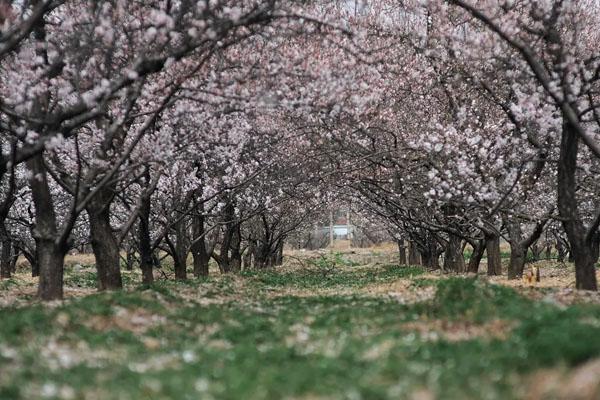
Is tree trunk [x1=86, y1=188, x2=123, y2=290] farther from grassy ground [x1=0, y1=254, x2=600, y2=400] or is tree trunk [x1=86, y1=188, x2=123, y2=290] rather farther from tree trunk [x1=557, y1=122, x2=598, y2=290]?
tree trunk [x1=557, y1=122, x2=598, y2=290]

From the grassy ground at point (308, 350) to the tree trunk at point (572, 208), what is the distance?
254 centimetres

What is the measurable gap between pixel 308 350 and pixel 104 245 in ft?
32.0

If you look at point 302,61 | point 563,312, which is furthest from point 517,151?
point 563,312

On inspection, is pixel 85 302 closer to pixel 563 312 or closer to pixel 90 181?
pixel 90 181

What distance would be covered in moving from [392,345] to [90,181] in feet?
27.5

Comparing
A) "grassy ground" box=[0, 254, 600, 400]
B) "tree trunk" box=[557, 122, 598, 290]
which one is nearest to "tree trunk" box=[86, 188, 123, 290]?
"grassy ground" box=[0, 254, 600, 400]

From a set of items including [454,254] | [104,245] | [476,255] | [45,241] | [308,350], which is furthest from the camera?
[454,254]

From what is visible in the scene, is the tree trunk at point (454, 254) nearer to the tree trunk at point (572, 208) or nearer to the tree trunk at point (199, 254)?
the tree trunk at point (199, 254)

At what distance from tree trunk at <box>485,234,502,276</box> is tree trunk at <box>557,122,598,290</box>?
27.0 ft

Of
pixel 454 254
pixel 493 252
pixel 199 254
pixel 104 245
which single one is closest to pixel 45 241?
pixel 104 245

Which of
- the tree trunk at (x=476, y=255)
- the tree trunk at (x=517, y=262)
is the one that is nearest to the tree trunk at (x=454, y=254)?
the tree trunk at (x=476, y=255)

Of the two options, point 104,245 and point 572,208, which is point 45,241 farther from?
point 572,208

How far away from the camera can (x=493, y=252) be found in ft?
77.7

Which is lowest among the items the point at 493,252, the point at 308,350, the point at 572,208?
the point at 308,350
